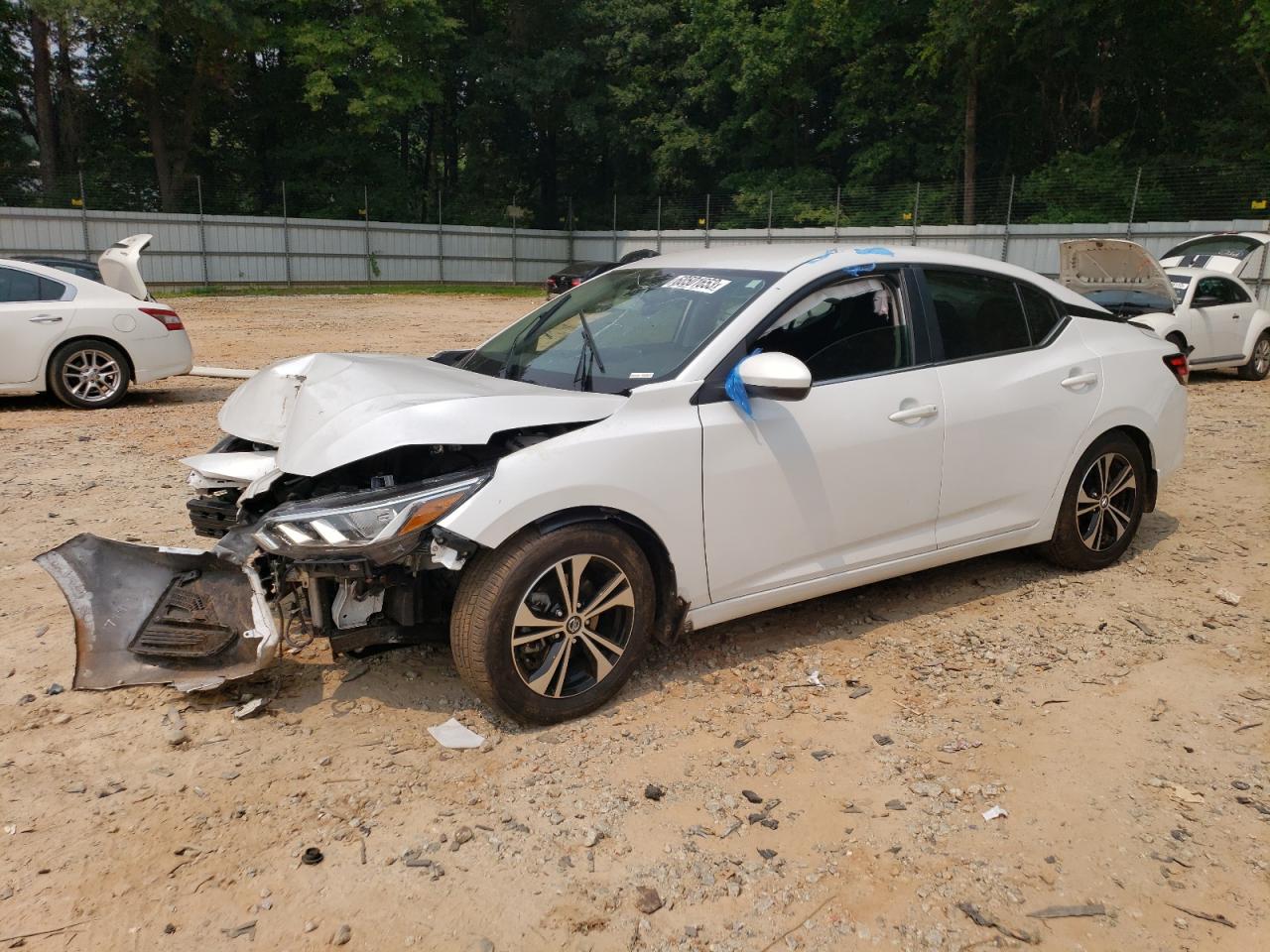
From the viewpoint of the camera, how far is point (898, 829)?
3082mm

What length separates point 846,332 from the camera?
14.1 ft

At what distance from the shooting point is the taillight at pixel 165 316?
10148mm

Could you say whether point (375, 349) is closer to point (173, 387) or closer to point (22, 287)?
point (173, 387)

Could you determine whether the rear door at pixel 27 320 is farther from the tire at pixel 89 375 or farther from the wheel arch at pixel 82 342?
the tire at pixel 89 375

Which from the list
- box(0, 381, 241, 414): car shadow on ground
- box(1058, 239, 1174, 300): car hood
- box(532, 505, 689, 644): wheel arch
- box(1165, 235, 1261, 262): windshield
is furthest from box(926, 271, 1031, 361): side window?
box(1165, 235, 1261, 262): windshield

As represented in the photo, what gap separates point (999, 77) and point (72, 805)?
123ft

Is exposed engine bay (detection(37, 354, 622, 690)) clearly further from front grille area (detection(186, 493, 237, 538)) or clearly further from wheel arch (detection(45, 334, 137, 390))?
wheel arch (detection(45, 334, 137, 390))

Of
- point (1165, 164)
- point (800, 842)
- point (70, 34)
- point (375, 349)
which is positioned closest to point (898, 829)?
point (800, 842)

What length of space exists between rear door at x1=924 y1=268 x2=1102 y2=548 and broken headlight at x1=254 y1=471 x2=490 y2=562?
2288 millimetres

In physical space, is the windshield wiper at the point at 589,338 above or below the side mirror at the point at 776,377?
above

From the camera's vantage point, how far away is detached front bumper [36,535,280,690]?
358cm

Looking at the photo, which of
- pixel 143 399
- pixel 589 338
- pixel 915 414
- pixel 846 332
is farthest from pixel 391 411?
pixel 143 399

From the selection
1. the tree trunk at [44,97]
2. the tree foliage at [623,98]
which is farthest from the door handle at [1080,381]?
the tree trunk at [44,97]

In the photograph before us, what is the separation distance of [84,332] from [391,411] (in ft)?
25.4
